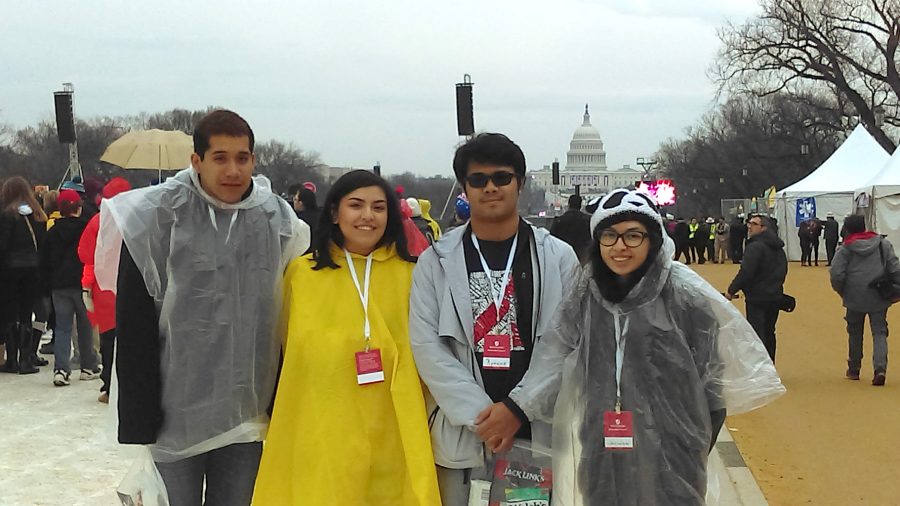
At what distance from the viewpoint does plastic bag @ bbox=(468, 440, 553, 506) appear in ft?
10.5

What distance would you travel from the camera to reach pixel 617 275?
125 inches

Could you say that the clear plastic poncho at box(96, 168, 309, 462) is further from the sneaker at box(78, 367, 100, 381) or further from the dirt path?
the sneaker at box(78, 367, 100, 381)

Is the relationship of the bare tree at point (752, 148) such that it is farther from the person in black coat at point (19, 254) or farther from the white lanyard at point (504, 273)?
the white lanyard at point (504, 273)

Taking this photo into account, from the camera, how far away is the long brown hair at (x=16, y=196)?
32.2ft

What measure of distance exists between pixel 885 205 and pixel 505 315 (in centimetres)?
2313

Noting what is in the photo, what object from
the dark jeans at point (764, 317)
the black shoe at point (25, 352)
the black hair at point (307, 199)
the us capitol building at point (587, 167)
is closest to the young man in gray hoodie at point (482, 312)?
the black hair at point (307, 199)

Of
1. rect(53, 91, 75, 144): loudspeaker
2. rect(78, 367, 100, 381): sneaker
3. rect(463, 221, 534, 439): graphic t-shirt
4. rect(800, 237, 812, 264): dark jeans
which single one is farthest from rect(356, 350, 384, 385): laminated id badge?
rect(800, 237, 812, 264): dark jeans

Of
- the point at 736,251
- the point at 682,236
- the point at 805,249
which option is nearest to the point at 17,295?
the point at 805,249

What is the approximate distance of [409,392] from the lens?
3.27m

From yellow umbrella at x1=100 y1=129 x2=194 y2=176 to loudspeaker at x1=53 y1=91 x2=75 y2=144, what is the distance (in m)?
6.32

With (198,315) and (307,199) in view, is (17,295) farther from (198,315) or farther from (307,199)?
(198,315)

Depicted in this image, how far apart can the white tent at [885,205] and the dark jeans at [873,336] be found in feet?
48.4

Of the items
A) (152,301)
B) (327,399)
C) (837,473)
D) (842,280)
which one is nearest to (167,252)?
(152,301)

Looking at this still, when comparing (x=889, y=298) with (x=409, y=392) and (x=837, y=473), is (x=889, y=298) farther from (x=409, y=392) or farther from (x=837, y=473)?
(x=409, y=392)
